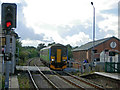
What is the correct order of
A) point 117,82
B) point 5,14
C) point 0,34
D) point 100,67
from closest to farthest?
point 5,14
point 117,82
point 0,34
point 100,67

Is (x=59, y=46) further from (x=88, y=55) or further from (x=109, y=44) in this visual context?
(x=109, y=44)

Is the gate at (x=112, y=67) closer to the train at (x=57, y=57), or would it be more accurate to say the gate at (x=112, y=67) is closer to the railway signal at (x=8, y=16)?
the train at (x=57, y=57)

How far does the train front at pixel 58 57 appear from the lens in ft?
74.7

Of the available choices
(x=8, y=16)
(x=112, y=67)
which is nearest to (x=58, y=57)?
(x=112, y=67)

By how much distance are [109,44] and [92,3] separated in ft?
70.3

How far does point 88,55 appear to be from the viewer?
3825cm

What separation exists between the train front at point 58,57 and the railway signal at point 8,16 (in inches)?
610

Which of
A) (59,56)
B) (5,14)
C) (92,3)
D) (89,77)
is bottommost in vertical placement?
(89,77)

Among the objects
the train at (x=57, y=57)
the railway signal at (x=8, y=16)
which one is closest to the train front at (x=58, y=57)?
the train at (x=57, y=57)

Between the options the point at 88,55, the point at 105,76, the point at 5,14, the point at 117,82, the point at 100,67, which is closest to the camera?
the point at 5,14

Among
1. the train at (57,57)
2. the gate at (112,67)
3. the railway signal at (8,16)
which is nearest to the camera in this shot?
the railway signal at (8,16)

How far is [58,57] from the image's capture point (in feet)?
75.5

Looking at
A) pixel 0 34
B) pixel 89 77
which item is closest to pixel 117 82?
pixel 89 77

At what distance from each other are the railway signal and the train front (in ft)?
Answer: 50.8
